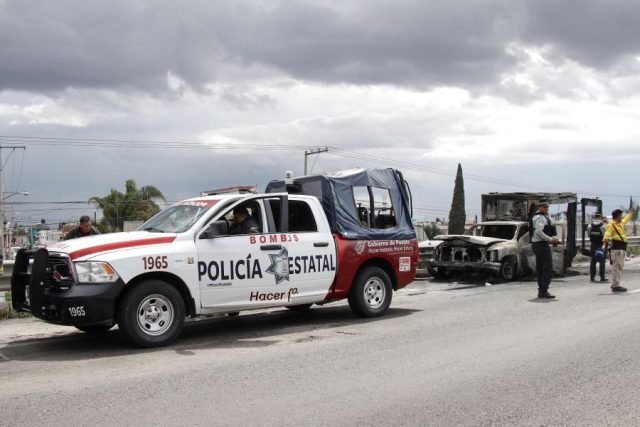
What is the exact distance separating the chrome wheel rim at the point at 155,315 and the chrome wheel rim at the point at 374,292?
10.6 ft

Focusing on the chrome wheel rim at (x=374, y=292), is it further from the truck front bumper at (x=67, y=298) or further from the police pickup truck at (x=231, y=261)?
the truck front bumper at (x=67, y=298)

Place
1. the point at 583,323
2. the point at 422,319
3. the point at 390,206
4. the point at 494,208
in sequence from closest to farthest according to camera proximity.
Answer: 1. the point at 583,323
2. the point at 422,319
3. the point at 390,206
4. the point at 494,208

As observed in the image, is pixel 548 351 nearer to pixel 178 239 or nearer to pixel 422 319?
pixel 422 319

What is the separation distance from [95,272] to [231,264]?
5.43ft

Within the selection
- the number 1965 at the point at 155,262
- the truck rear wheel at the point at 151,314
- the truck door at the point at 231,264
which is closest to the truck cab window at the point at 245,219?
the truck door at the point at 231,264

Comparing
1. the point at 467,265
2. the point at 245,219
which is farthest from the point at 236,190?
the point at 467,265

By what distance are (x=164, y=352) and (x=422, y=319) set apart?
158 inches

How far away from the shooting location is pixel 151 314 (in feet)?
23.5

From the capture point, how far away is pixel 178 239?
7477 mm

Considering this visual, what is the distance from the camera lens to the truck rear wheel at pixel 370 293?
30.5ft

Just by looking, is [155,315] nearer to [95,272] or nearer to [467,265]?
[95,272]

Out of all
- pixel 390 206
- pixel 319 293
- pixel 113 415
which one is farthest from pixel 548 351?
pixel 113 415

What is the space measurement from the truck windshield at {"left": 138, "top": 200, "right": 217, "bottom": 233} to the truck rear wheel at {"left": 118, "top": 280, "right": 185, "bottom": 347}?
0.86 meters

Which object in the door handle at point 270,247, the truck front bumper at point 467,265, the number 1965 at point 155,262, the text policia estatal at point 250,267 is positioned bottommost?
the truck front bumper at point 467,265
